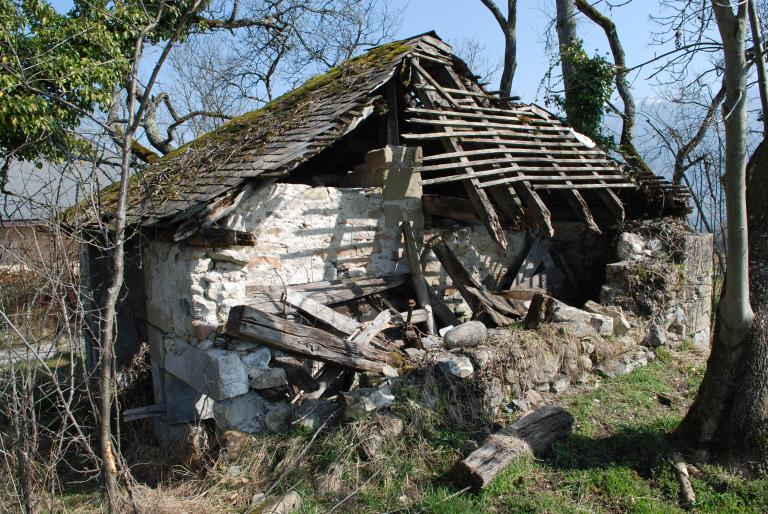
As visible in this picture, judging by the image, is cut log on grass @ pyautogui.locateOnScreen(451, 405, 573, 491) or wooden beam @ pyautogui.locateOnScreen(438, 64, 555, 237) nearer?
cut log on grass @ pyautogui.locateOnScreen(451, 405, 573, 491)

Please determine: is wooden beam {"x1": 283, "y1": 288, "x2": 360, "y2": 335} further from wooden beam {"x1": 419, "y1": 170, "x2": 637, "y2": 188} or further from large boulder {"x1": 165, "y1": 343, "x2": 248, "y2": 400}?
wooden beam {"x1": 419, "y1": 170, "x2": 637, "y2": 188}

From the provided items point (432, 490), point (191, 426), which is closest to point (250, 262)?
point (191, 426)

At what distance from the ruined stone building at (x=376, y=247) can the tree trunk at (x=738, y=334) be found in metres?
1.57

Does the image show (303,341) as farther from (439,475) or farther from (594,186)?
(594,186)

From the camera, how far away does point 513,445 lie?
4254mm

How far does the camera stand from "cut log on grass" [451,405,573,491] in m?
3.99

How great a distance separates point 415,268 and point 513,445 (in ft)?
9.47

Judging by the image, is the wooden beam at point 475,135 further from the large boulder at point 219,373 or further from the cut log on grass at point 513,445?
the cut log on grass at point 513,445

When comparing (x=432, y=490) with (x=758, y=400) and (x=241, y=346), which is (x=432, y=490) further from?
(x=758, y=400)

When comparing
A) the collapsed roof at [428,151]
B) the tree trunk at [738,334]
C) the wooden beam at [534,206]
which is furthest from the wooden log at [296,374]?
the tree trunk at [738,334]

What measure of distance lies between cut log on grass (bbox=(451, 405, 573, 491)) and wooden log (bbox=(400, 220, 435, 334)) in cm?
217

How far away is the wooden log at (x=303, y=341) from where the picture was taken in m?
4.66

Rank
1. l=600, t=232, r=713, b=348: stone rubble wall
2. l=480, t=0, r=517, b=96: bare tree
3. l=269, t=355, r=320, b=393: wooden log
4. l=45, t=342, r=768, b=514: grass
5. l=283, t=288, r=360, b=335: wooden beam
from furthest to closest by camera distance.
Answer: l=480, t=0, r=517, b=96: bare tree → l=600, t=232, r=713, b=348: stone rubble wall → l=283, t=288, r=360, b=335: wooden beam → l=269, t=355, r=320, b=393: wooden log → l=45, t=342, r=768, b=514: grass

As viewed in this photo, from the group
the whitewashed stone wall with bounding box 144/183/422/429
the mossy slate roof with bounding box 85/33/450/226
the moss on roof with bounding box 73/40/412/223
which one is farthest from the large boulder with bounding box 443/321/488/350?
the moss on roof with bounding box 73/40/412/223
